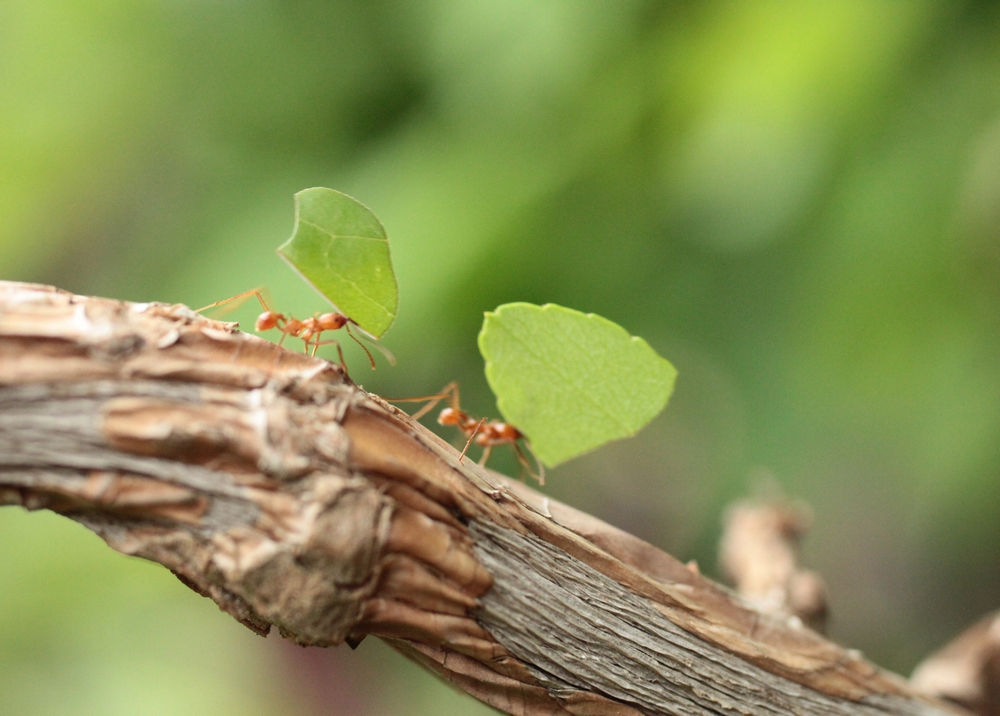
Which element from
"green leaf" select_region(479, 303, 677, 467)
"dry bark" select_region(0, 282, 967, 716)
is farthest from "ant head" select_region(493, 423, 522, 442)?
"dry bark" select_region(0, 282, 967, 716)

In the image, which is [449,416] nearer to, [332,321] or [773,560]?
[332,321]

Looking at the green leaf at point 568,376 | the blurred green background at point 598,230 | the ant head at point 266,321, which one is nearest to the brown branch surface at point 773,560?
the green leaf at point 568,376

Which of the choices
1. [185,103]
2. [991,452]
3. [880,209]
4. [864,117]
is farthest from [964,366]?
[185,103]

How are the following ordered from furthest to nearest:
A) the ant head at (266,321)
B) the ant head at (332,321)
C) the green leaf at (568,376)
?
the ant head at (266,321)
the ant head at (332,321)
the green leaf at (568,376)

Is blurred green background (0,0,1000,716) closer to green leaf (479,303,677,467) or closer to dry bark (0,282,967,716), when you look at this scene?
green leaf (479,303,677,467)

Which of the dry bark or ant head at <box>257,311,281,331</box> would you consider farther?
ant head at <box>257,311,281,331</box>

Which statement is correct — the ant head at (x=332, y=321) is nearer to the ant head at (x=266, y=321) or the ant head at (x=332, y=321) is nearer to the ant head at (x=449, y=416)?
the ant head at (x=266, y=321)

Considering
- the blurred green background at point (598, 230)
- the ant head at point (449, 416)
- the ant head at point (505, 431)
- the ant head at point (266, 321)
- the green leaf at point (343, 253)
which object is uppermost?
the blurred green background at point (598, 230)
